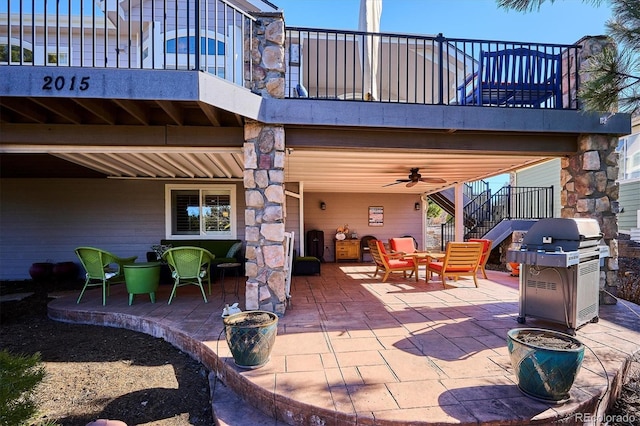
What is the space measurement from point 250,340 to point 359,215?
26.2 ft

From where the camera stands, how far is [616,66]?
3197 millimetres

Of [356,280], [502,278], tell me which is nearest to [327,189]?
[356,280]

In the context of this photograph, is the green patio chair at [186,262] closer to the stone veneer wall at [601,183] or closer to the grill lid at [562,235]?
the grill lid at [562,235]

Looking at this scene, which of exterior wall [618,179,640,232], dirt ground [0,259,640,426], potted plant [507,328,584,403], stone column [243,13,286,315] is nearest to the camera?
potted plant [507,328,584,403]

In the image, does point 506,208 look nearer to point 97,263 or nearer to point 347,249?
point 347,249

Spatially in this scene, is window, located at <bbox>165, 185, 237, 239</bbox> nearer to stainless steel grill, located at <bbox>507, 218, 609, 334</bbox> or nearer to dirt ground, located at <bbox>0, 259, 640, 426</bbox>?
dirt ground, located at <bbox>0, 259, 640, 426</bbox>

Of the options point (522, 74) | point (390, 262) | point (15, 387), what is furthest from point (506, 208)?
point (15, 387)

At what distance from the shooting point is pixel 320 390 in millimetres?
2377

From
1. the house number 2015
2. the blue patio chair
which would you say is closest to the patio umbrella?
the blue patio chair

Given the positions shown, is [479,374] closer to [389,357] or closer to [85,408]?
[389,357]

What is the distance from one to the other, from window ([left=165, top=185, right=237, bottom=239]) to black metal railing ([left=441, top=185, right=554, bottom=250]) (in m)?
7.26

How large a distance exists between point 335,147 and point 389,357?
8.36ft

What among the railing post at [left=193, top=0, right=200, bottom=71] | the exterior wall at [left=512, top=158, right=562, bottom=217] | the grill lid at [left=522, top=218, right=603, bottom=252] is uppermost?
the railing post at [left=193, top=0, right=200, bottom=71]

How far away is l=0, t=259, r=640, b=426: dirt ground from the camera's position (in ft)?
8.36
